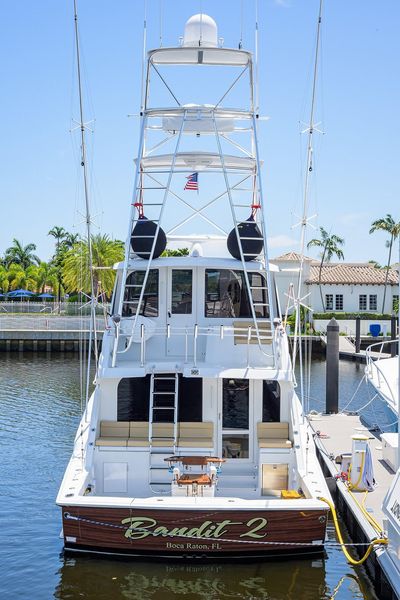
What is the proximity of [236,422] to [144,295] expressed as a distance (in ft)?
11.3

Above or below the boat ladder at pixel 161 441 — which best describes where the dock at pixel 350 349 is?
below

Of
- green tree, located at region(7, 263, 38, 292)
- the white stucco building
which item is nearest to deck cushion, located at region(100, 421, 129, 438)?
the white stucco building

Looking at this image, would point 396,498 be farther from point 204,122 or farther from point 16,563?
point 204,122

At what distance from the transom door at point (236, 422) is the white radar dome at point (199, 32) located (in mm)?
7167

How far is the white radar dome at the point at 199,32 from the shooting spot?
1569 centimetres

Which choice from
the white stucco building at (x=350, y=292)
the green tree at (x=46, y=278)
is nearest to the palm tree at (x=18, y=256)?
the green tree at (x=46, y=278)

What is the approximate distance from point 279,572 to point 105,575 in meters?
2.74

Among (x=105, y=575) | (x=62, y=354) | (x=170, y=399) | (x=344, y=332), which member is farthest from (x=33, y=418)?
(x=344, y=332)

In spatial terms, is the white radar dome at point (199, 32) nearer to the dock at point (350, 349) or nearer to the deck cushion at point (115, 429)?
the deck cushion at point (115, 429)

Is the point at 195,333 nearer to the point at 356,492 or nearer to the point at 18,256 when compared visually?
the point at 356,492

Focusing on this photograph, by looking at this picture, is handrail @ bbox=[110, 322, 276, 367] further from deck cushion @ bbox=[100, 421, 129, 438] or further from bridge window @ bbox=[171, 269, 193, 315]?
deck cushion @ bbox=[100, 421, 129, 438]

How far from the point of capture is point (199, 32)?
51.3ft

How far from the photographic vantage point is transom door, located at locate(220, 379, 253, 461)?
45.2ft

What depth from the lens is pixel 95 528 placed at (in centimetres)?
1140
